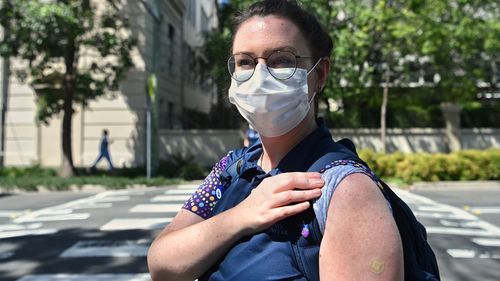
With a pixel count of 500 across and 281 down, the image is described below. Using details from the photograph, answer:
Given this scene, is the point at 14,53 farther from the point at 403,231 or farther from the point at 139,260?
the point at 403,231

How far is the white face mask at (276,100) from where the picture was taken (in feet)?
5.17

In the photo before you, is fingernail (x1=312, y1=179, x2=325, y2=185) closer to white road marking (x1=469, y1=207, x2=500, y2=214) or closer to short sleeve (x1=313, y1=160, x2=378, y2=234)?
short sleeve (x1=313, y1=160, x2=378, y2=234)

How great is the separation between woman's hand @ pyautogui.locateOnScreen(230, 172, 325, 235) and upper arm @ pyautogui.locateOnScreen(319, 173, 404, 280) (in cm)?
7

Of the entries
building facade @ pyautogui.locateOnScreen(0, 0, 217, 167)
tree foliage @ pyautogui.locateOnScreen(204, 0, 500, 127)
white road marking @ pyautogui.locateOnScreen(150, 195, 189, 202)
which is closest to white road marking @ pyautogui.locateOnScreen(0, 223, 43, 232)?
white road marking @ pyautogui.locateOnScreen(150, 195, 189, 202)

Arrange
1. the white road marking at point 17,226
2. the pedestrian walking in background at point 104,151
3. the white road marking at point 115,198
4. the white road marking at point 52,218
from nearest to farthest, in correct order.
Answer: the white road marking at point 17,226, the white road marking at point 52,218, the white road marking at point 115,198, the pedestrian walking in background at point 104,151

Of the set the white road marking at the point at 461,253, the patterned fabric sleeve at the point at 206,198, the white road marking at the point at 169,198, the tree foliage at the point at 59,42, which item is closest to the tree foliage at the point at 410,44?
the tree foliage at the point at 59,42

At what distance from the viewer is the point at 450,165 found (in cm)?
1579

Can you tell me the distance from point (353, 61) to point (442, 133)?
5577mm

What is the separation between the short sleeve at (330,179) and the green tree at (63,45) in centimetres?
1455

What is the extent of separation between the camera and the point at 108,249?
6324 mm

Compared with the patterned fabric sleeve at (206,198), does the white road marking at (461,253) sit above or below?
below

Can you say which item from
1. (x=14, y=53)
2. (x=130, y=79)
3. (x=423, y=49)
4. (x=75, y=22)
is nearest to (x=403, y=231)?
(x=75, y=22)

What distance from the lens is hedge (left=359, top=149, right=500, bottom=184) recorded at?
15672mm

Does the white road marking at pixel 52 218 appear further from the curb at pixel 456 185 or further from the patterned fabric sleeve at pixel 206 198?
the curb at pixel 456 185
